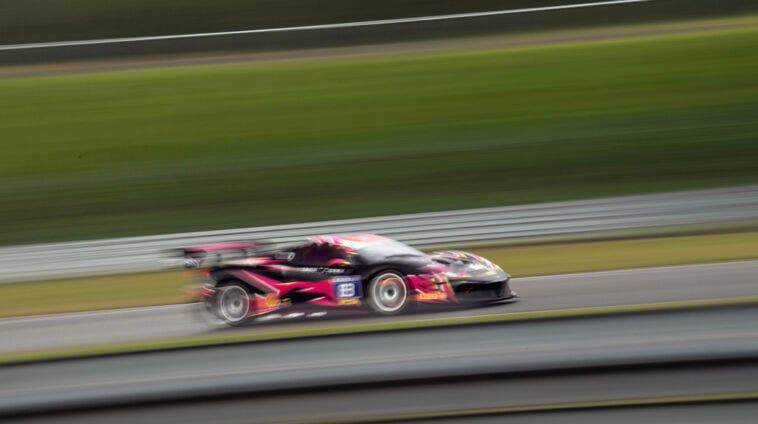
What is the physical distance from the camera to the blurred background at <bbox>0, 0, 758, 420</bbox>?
14539mm

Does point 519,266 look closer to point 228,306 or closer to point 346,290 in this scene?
point 346,290

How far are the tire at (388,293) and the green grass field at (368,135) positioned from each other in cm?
726

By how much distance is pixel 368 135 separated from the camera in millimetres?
19234

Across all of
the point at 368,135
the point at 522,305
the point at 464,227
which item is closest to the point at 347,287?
the point at 522,305

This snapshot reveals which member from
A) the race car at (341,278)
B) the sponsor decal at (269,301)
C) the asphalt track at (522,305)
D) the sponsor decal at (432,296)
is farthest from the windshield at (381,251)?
the sponsor decal at (269,301)

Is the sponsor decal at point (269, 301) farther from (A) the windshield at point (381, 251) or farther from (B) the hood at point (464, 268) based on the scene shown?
(B) the hood at point (464, 268)

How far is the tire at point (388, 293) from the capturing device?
9508 millimetres

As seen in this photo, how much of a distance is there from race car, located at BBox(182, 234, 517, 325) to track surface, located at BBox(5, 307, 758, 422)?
3626mm

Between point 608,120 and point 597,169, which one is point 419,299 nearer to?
point 597,169

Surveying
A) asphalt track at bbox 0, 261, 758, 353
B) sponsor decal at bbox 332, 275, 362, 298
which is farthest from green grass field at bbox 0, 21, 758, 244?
sponsor decal at bbox 332, 275, 362, 298

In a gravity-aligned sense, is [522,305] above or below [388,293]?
below

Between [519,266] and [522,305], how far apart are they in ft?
10.6

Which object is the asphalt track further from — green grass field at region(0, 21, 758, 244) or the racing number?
green grass field at region(0, 21, 758, 244)

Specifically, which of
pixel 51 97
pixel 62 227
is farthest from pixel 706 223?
pixel 51 97
